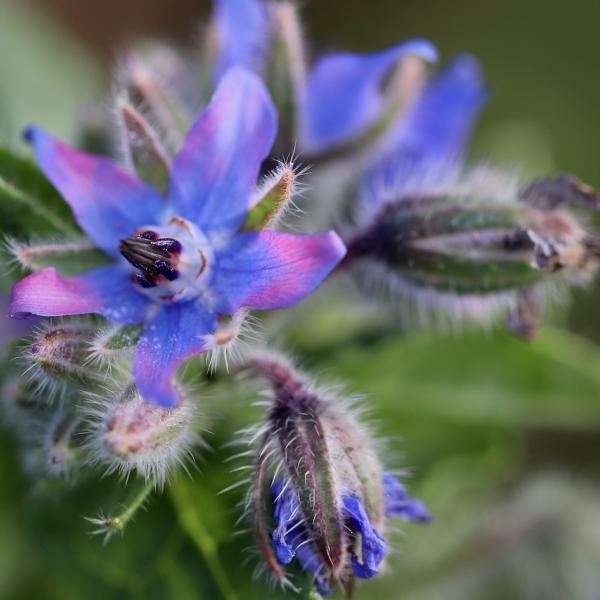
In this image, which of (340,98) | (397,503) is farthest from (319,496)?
(340,98)

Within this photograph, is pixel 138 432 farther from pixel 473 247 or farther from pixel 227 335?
pixel 473 247

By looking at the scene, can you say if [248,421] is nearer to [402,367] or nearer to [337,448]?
[337,448]

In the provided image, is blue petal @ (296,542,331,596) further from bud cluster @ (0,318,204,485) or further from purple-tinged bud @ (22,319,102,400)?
purple-tinged bud @ (22,319,102,400)

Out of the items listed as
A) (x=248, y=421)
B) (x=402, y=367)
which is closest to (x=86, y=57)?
(x=402, y=367)

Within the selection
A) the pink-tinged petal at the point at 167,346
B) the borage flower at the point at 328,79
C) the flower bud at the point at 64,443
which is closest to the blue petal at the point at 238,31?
the borage flower at the point at 328,79

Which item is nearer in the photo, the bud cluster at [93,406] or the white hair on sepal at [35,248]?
the bud cluster at [93,406]

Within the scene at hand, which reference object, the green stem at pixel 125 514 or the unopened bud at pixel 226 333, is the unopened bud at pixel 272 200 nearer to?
the unopened bud at pixel 226 333

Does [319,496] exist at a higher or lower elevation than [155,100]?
lower
